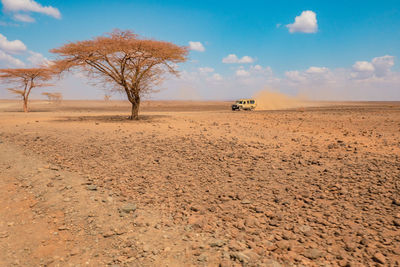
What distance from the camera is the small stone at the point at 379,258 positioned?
2.95 m

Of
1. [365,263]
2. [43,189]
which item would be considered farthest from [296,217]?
[43,189]

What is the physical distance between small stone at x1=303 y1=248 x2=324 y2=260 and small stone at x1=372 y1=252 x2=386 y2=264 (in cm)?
58

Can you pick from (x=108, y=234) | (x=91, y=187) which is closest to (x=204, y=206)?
(x=108, y=234)

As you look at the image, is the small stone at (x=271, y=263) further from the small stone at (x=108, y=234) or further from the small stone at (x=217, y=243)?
the small stone at (x=108, y=234)

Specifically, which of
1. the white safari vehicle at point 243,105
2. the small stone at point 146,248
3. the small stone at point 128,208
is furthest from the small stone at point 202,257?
the white safari vehicle at point 243,105

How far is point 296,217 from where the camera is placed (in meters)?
4.00

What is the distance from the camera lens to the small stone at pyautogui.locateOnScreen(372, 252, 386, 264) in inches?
116

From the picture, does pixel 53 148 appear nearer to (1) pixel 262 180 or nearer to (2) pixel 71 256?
(2) pixel 71 256

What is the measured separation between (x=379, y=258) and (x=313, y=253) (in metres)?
0.73

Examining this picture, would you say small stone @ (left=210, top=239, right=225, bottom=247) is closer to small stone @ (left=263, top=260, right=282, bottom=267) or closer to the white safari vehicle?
small stone @ (left=263, top=260, right=282, bottom=267)

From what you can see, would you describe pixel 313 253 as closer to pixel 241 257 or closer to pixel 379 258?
pixel 379 258

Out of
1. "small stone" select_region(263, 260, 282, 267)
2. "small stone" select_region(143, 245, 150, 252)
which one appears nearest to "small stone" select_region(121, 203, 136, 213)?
"small stone" select_region(143, 245, 150, 252)

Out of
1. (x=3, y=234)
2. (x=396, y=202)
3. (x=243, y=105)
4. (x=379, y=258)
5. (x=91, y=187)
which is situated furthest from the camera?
(x=243, y=105)

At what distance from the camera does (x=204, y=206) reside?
14.6ft
